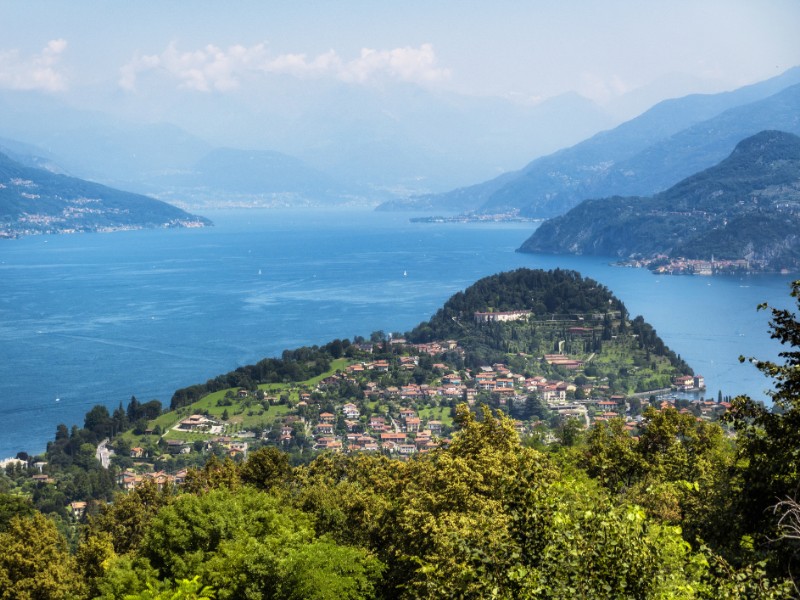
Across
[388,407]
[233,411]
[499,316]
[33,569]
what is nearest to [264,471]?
[33,569]

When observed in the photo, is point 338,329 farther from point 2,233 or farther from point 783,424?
point 2,233

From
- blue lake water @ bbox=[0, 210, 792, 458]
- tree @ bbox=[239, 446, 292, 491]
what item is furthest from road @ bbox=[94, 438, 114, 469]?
tree @ bbox=[239, 446, 292, 491]

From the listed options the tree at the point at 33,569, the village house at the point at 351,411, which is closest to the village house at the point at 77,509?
the tree at the point at 33,569

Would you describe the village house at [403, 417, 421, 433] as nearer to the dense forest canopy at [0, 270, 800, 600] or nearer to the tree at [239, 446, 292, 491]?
the dense forest canopy at [0, 270, 800, 600]

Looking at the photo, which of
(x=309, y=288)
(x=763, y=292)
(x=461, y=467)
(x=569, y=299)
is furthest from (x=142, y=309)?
(x=461, y=467)

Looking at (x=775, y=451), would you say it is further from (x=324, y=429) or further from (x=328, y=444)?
(x=324, y=429)
